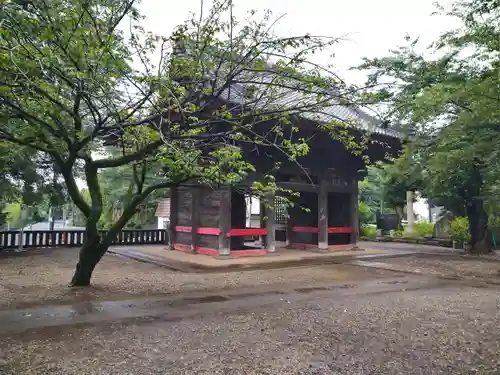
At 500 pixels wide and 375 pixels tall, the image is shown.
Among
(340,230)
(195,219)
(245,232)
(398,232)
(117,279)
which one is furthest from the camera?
(398,232)

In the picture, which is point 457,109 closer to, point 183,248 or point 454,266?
point 454,266

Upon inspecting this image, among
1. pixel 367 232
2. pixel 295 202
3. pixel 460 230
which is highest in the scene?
pixel 295 202

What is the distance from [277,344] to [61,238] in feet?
39.4

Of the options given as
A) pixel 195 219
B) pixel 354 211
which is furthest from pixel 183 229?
pixel 354 211

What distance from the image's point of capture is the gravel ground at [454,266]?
8.87 meters

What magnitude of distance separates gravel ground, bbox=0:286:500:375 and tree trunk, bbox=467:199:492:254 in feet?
31.9

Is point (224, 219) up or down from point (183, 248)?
up

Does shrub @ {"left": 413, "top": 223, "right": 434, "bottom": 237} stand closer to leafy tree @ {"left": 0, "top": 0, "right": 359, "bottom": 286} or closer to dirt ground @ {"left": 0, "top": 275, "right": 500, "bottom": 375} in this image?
dirt ground @ {"left": 0, "top": 275, "right": 500, "bottom": 375}

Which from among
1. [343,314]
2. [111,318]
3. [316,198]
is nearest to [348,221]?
[316,198]

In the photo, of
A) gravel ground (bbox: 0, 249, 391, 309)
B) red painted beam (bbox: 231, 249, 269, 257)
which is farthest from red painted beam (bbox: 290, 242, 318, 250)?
gravel ground (bbox: 0, 249, 391, 309)

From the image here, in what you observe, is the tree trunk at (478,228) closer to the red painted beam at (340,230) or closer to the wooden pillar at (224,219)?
the red painted beam at (340,230)

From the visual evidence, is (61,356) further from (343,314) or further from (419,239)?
(419,239)

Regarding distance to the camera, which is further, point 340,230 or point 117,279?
point 340,230

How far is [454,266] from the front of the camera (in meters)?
10.3
